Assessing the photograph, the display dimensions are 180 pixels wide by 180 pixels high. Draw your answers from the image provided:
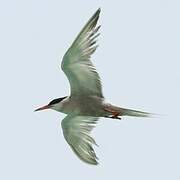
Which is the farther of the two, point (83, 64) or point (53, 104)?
point (53, 104)

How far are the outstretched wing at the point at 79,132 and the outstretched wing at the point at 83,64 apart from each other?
1.54 ft

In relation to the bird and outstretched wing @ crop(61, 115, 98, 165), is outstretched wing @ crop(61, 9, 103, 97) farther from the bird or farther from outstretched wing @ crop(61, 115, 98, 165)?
outstretched wing @ crop(61, 115, 98, 165)

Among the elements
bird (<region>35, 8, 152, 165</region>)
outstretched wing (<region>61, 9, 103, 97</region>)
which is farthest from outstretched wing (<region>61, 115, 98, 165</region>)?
outstretched wing (<region>61, 9, 103, 97</region>)

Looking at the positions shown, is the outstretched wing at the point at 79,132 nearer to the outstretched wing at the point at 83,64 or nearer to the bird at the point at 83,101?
the bird at the point at 83,101

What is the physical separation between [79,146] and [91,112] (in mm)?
606

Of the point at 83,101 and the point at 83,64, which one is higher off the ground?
the point at 83,64

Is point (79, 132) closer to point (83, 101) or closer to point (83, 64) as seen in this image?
point (83, 101)

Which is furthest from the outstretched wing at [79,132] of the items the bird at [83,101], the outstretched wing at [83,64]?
the outstretched wing at [83,64]

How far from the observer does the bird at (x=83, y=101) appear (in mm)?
12330

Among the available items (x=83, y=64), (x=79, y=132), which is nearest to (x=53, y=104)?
(x=79, y=132)

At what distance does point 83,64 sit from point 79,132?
1.11 meters

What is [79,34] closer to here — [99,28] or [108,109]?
[99,28]

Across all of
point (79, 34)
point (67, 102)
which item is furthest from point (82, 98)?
point (79, 34)

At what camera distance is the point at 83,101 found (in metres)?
12.8
